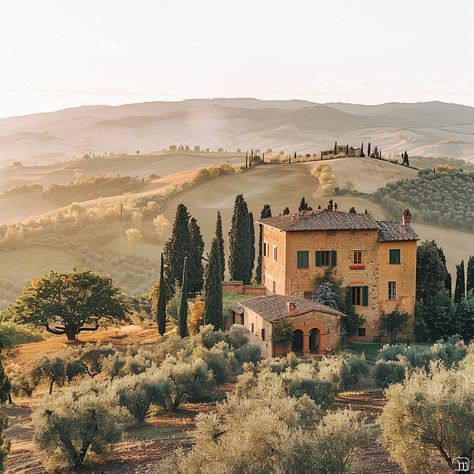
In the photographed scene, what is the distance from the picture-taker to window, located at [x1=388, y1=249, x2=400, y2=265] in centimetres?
4638

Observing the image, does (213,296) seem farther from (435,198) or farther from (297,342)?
(435,198)

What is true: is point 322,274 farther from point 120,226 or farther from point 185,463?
point 120,226

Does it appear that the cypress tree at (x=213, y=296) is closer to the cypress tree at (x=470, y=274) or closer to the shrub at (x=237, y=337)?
the shrub at (x=237, y=337)

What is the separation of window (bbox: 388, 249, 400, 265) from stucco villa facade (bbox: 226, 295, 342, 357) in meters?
6.26

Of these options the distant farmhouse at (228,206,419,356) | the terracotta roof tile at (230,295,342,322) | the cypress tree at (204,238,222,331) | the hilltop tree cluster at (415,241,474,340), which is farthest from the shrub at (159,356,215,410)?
the hilltop tree cluster at (415,241,474,340)

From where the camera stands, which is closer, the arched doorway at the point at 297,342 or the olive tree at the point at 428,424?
the olive tree at the point at 428,424

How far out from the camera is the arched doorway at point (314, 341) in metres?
41.6

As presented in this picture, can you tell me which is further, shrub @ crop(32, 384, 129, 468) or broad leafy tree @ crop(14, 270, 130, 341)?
broad leafy tree @ crop(14, 270, 130, 341)

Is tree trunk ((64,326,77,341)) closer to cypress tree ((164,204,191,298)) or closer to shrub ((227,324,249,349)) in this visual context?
cypress tree ((164,204,191,298))

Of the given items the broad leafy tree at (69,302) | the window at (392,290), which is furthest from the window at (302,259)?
the broad leafy tree at (69,302)

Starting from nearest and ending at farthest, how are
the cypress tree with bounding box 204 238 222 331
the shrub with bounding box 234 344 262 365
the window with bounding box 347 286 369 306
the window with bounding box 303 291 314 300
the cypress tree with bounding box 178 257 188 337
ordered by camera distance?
the shrub with bounding box 234 344 262 365, the cypress tree with bounding box 178 257 188 337, the cypress tree with bounding box 204 238 222 331, the window with bounding box 303 291 314 300, the window with bounding box 347 286 369 306

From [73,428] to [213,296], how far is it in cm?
2297

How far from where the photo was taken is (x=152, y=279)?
88.9 meters

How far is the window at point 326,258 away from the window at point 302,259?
63 centimetres
